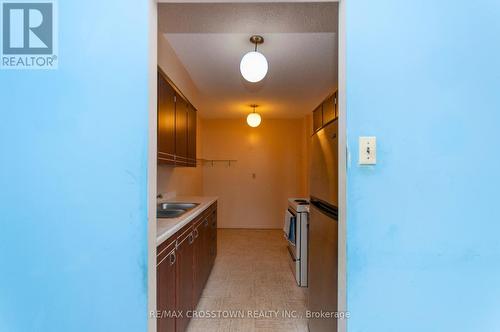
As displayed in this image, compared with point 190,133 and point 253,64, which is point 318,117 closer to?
point 253,64

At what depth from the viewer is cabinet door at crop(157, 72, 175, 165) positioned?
1886 millimetres

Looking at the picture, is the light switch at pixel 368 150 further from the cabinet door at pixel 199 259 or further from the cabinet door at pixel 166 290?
the cabinet door at pixel 199 259

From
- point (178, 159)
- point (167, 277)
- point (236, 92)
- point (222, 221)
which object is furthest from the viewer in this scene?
point (222, 221)

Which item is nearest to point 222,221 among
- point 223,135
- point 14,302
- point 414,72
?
point 223,135

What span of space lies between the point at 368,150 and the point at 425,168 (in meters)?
0.26

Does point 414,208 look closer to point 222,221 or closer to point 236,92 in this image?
point 236,92

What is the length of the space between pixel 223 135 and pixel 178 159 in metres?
3.32

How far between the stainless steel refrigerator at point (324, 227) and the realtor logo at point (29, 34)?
138 cm

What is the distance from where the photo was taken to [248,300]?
2447 millimetres

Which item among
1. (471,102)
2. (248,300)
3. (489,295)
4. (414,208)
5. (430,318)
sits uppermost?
(471,102)

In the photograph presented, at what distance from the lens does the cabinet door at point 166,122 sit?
1.89m

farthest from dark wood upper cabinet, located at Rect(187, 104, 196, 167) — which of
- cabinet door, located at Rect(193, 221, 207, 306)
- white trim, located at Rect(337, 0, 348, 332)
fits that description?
white trim, located at Rect(337, 0, 348, 332)

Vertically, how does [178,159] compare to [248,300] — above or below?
above

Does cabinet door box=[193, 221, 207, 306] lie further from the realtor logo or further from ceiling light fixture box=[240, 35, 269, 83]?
the realtor logo
